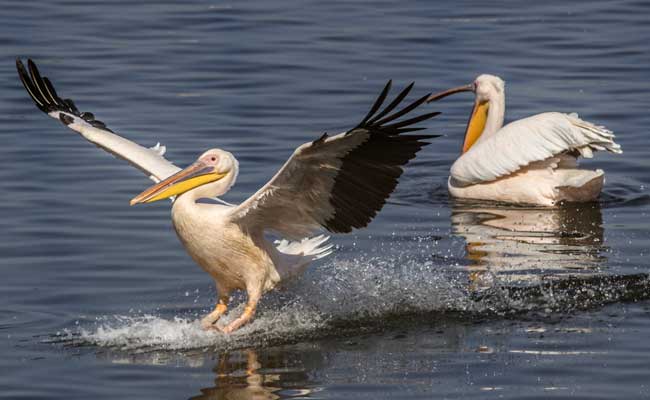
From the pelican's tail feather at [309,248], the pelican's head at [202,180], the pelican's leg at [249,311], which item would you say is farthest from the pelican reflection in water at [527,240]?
the pelican's head at [202,180]

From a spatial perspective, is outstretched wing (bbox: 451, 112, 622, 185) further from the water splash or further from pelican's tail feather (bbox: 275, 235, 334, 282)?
pelican's tail feather (bbox: 275, 235, 334, 282)

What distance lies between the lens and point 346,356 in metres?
6.45

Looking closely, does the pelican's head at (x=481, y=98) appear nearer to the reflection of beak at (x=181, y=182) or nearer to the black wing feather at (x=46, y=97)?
the black wing feather at (x=46, y=97)

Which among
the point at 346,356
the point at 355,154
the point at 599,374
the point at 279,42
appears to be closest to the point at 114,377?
the point at 346,356

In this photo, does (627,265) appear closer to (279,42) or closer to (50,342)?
(50,342)

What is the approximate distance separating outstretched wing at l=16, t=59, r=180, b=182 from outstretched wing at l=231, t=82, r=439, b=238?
31.6 inches

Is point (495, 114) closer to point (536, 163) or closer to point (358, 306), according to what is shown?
point (536, 163)

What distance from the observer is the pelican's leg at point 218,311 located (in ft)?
22.5

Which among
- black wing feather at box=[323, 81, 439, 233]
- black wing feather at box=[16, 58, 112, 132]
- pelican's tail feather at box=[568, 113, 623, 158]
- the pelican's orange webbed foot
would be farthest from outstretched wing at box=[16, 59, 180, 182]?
pelican's tail feather at box=[568, 113, 623, 158]

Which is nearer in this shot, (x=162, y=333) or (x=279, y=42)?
(x=162, y=333)

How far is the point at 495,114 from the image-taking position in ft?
34.6

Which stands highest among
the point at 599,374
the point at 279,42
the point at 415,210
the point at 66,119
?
the point at 279,42

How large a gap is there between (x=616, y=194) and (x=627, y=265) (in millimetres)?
1900

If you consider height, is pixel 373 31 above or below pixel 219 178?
above
